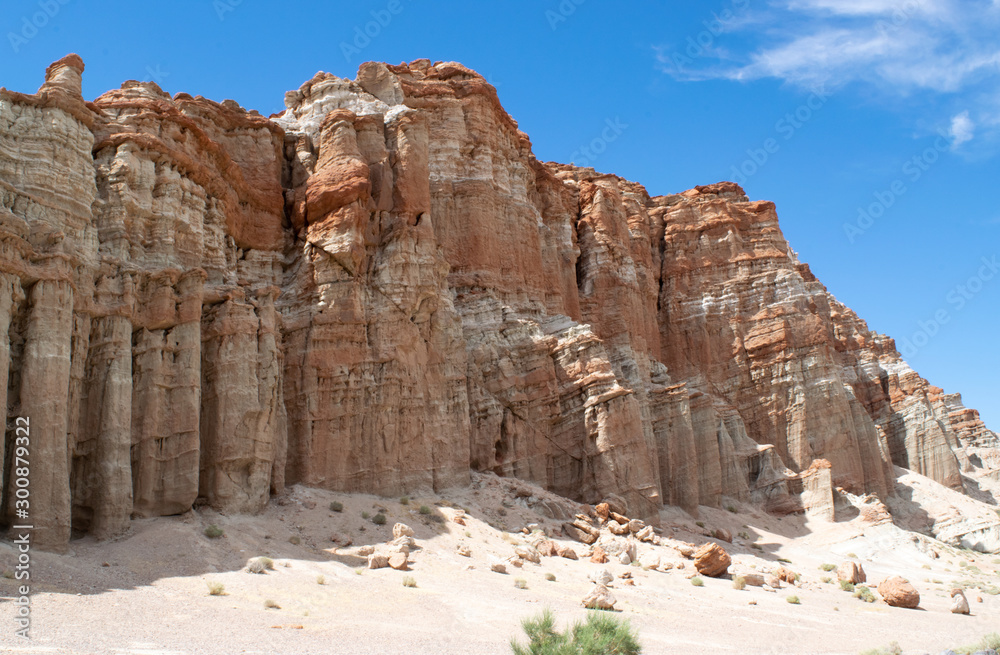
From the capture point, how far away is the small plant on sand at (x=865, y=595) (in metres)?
26.6

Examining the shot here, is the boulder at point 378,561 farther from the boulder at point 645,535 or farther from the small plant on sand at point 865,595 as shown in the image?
the small plant on sand at point 865,595

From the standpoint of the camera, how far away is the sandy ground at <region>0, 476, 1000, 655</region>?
14.4 metres

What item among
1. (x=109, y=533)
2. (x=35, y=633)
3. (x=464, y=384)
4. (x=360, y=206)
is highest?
(x=360, y=206)

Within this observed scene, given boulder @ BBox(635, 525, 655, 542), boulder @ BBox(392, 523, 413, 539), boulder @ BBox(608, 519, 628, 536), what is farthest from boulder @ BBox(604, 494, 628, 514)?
boulder @ BBox(392, 523, 413, 539)

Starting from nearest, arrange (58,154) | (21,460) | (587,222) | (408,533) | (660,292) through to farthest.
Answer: (21,460)
(58,154)
(408,533)
(587,222)
(660,292)

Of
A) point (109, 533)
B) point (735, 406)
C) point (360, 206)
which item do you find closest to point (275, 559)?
point (109, 533)

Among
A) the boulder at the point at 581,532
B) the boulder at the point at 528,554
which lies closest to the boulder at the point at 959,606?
the boulder at the point at 581,532

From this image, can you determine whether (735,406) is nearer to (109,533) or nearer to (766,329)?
(766,329)

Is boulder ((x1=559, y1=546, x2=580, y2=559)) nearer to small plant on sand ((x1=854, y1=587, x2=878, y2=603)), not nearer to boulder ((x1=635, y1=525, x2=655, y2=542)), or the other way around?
boulder ((x1=635, y1=525, x2=655, y2=542))

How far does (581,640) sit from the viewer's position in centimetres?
1441

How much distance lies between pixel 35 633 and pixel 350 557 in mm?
10512

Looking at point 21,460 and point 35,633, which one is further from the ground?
point 21,460

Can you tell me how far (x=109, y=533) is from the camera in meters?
20.4

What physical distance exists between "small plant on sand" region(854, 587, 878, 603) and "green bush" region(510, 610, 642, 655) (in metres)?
14.2
